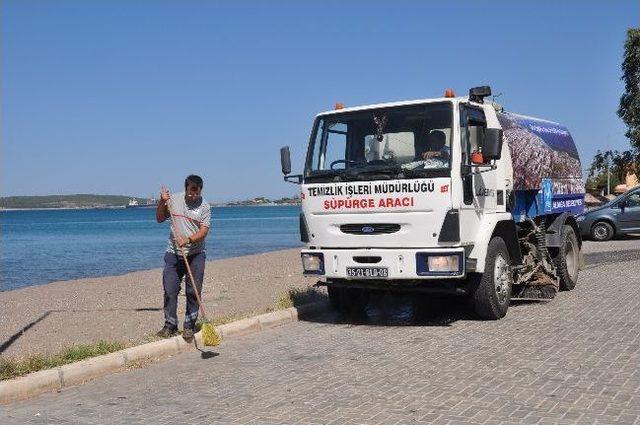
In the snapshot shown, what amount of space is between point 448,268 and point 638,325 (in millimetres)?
A: 2452

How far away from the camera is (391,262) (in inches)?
341

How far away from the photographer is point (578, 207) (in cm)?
1358

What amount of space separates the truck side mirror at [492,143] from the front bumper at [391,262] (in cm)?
122

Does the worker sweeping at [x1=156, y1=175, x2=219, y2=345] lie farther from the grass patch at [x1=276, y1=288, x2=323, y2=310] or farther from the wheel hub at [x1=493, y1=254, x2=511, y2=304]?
the wheel hub at [x1=493, y1=254, x2=511, y2=304]

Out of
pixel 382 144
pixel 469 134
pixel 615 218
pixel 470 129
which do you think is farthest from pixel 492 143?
pixel 615 218

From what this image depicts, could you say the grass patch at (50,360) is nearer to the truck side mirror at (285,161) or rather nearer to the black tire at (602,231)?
the truck side mirror at (285,161)

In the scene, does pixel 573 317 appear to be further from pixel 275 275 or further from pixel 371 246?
pixel 275 275

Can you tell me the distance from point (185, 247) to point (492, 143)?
12.5ft

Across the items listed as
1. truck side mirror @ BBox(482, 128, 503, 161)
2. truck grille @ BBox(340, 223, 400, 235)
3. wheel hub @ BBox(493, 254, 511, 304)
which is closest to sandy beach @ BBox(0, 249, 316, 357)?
truck grille @ BBox(340, 223, 400, 235)

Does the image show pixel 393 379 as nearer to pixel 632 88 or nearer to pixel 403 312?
pixel 403 312

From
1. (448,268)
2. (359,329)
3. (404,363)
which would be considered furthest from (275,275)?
(404,363)

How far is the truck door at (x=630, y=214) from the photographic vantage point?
24078 mm

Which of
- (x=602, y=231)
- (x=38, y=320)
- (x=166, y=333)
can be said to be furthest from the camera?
(x=602, y=231)

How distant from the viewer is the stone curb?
20.4 feet
